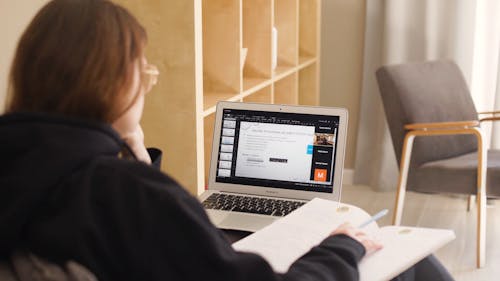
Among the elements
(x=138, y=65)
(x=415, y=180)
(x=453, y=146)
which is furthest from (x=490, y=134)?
(x=138, y=65)

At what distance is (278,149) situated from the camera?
1.98 m

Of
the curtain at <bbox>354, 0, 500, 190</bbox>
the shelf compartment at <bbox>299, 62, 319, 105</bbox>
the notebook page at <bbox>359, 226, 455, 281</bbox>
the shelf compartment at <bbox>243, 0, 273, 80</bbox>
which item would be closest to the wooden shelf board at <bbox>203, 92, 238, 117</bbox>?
the shelf compartment at <bbox>243, 0, 273, 80</bbox>

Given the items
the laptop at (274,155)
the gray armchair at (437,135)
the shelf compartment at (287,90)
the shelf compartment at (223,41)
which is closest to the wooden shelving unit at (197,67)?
the shelf compartment at (223,41)

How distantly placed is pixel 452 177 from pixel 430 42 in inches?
49.8

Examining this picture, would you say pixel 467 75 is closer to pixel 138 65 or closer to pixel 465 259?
pixel 465 259

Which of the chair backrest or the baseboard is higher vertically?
the chair backrest

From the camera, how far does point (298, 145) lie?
198 cm

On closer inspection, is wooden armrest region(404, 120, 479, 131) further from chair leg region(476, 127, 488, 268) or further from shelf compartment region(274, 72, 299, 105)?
shelf compartment region(274, 72, 299, 105)

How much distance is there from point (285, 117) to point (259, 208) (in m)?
0.27

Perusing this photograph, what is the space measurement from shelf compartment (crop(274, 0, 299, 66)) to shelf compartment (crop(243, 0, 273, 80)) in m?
0.67

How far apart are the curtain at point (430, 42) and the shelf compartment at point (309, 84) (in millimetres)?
324

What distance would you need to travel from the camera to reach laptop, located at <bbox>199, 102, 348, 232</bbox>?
195 centimetres

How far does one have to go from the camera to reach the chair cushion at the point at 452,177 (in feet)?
10.9

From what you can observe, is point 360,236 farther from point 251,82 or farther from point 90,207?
point 251,82
